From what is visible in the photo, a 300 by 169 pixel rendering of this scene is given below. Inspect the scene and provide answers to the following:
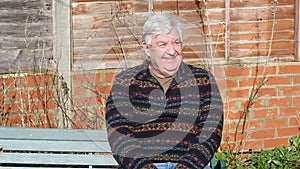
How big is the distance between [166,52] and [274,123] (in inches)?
93.6

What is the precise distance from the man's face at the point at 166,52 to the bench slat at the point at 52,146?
0.75 meters

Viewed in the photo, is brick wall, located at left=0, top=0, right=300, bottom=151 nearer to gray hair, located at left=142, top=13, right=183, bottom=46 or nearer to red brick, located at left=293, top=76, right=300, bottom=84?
red brick, located at left=293, top=76, right=300, bottom=84

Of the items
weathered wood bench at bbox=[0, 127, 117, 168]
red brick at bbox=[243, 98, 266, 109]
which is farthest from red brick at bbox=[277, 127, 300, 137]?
weathered wood bench at bbox=[0, 127, 117, 168]

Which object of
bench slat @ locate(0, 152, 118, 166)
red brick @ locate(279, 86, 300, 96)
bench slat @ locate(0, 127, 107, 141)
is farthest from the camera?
red brick @ locate(279, 86, 300, 96)

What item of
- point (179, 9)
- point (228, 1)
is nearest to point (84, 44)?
point (179, 9)

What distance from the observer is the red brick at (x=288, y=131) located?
19.4 feet

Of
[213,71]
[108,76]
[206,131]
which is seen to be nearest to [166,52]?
[206,131]

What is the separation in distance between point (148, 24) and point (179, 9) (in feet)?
5.69

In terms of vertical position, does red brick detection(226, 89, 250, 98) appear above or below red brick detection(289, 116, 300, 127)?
above

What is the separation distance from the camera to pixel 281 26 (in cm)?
578

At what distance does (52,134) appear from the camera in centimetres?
441

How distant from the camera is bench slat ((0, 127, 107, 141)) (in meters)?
4.36

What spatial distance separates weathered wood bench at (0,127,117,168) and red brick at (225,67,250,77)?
1678 mm

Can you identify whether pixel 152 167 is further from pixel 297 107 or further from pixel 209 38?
pixel 297 107
